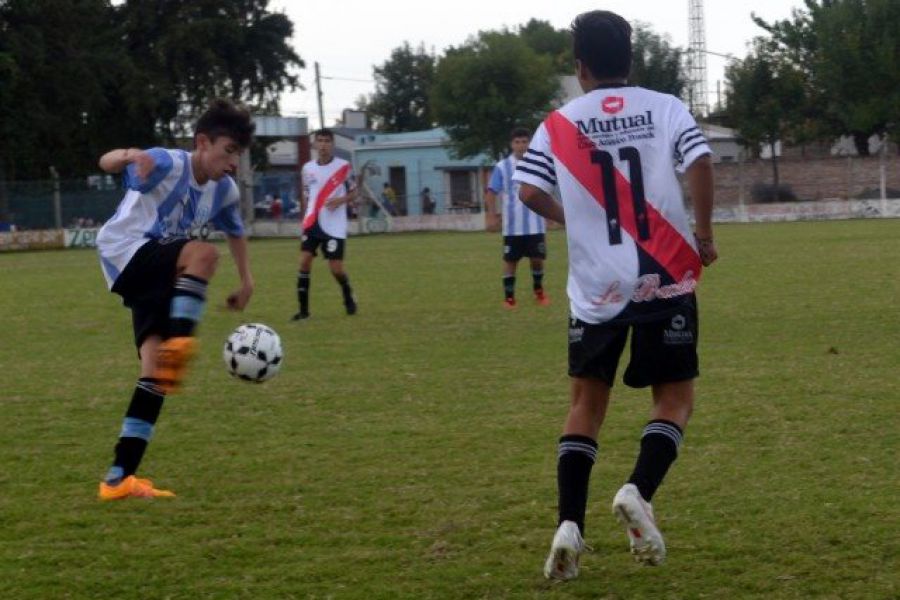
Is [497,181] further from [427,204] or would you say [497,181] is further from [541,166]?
[427,204]

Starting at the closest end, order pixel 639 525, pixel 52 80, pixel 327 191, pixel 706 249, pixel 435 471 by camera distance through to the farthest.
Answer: pixel 639 525 → pixel 706 249 → pixel 435 471 → pixel 327 191 → pixel 52 80

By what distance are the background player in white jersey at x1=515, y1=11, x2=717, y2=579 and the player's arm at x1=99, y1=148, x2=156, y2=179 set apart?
199cm

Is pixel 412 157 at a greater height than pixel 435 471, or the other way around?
pixel 412 157

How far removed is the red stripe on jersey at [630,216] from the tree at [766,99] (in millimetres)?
54907

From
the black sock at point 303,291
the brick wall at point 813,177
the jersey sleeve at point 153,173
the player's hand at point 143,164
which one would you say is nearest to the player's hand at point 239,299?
the jersey sleeve at point 153,173

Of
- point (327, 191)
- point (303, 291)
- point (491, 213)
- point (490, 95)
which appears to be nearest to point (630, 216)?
point (303, 291)

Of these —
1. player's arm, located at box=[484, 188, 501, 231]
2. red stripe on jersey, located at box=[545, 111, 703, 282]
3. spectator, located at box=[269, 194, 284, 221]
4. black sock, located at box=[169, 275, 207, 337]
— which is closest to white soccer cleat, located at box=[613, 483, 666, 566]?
red stripe on jersey, located at box=[545, 111, 703, 282]

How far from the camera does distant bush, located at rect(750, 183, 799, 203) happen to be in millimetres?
53094

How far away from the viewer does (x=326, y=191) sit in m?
14.8

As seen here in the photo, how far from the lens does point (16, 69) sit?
47.0 metres

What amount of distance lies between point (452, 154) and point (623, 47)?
192 feet

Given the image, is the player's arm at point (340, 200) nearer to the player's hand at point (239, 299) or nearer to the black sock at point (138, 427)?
the player's hand at point (239, 299)

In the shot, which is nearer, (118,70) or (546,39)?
(118,70)

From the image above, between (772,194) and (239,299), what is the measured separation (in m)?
48.7
